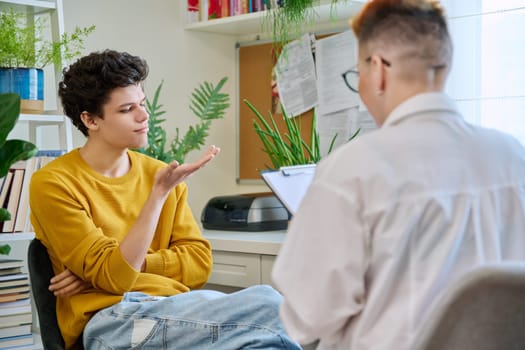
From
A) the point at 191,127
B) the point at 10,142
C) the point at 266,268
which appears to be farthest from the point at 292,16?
the point at 10,142

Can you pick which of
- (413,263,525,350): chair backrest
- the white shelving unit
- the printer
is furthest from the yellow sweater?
(413,263,525,350): chair backrest

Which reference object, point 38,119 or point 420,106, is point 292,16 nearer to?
point 38,119

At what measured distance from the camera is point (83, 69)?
203cm

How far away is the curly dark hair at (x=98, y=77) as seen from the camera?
2.02 metres

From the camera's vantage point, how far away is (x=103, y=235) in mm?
1929

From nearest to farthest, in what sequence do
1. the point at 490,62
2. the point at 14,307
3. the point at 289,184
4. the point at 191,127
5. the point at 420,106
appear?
the point at 420,106, the point at 289,184, the point at 14,307, the point at 490,62, the point at 191,127

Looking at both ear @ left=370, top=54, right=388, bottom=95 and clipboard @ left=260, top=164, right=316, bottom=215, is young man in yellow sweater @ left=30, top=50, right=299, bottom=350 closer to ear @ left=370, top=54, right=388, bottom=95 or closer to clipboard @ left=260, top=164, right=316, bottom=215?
clipboard @ left=260, top=164, right=316, bottom=215

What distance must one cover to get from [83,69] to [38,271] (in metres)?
0.54

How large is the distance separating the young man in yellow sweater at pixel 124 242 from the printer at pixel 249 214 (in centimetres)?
58

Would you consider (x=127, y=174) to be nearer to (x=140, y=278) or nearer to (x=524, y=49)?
(x=140, y=278)

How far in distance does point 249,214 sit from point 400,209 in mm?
1649

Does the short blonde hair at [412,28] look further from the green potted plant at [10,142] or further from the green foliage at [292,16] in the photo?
the green foliage at [292,16]

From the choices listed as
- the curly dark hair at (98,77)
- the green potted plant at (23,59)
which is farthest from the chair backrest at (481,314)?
the green potted plant at (23,59)

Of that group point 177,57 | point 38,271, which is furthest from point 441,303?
point 177,57
